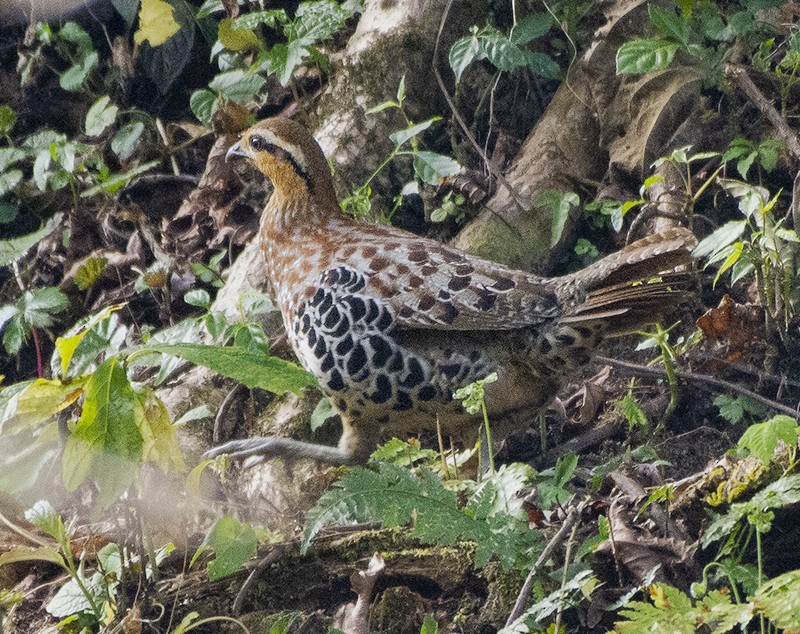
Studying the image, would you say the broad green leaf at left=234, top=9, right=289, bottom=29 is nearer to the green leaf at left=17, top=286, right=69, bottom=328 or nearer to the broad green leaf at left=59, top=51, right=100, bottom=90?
the broad green leaf at left=59, top=51, right=100, bottom=90

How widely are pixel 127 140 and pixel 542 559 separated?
3.82m

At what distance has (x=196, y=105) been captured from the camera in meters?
6.00

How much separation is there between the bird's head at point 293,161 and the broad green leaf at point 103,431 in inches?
77.7

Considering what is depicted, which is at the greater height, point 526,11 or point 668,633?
Result: point 526,11

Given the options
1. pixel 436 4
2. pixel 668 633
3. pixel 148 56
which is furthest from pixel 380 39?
pixel 668 633

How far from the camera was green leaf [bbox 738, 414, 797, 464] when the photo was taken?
10.2 feet

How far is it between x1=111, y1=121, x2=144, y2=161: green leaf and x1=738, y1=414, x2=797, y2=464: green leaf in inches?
159

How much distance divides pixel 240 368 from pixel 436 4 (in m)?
3.24

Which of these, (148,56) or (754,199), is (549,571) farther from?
A: (148,56)

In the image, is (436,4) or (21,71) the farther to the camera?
(21,71)

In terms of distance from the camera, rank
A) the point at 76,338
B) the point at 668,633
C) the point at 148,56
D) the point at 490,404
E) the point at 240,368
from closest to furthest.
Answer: the point at 668,633 < the point at 240,368 < the point at 76,338 < the point at 490,404 < the point at 148,56

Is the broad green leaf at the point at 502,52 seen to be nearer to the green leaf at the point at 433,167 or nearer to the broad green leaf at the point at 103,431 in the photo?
the green leaf at the point at 433,167

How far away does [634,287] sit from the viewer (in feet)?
13.3

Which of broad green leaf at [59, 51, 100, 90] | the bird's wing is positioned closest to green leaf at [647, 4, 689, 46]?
the bird's wing
